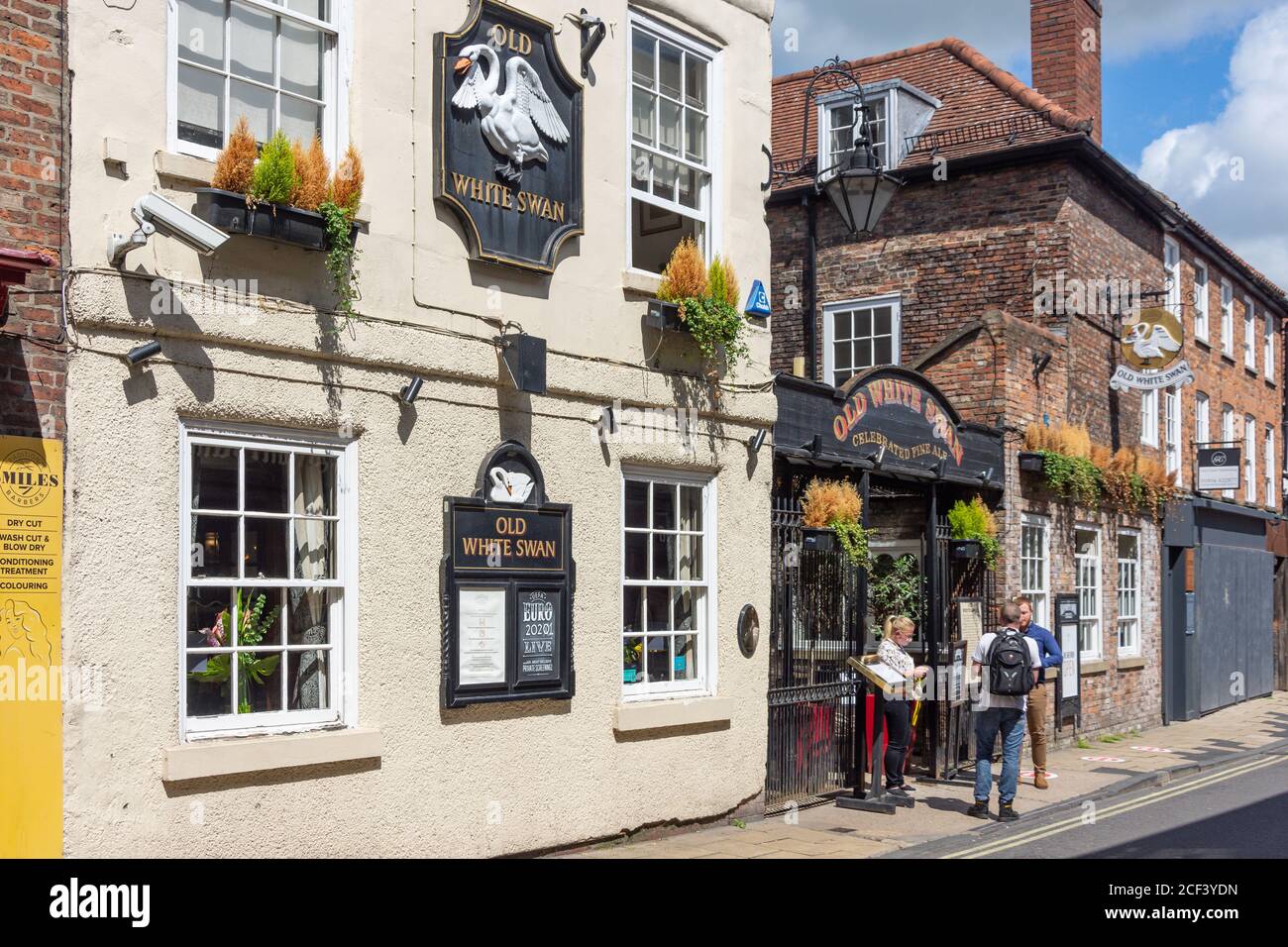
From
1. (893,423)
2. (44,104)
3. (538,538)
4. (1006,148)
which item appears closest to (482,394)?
(538,538)

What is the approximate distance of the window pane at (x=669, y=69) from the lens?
10609 millimetres

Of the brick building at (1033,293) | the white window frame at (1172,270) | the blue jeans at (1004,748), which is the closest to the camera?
the blue jeans at (1004,748)

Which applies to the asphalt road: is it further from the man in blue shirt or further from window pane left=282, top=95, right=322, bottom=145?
window pane left=282, top=95, right=322, bottom=145

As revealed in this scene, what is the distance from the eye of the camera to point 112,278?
A: 22.5 ft

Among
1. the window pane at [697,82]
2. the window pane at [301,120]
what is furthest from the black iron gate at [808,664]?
the window pane at [301,120]

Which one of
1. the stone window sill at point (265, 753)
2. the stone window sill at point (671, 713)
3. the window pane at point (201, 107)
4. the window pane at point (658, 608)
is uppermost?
the window pane at point (201, 107)

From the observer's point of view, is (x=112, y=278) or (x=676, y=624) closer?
(x=112, y=278)

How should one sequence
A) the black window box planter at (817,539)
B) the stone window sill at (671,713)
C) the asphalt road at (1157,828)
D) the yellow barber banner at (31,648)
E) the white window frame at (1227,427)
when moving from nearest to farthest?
the yellow barber banner at (31,648), the stone window sill at (671,713), the asphalt road at (1157,828), the black window box planter at (817,539), the white window frame at (1227,427)

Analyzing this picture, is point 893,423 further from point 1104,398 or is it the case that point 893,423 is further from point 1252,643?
point 1252,643

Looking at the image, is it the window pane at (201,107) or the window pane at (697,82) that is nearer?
the window pane at (201,107)

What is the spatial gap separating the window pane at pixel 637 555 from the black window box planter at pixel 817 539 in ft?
6.62

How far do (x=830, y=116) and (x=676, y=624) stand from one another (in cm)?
1195

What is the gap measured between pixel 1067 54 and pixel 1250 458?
9.97 metres

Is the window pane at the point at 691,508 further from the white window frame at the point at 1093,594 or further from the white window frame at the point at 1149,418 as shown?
the white window frame at the point at 1149,418
